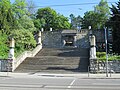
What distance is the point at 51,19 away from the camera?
87.1m

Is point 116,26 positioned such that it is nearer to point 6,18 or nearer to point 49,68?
point 6,18

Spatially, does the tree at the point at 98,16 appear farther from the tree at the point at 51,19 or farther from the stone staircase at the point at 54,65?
the stone staircase at the point at 54,65

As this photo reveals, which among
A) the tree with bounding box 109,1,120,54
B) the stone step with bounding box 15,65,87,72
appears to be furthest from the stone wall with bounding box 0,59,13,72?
the tree with bounding box 109,1,120,54

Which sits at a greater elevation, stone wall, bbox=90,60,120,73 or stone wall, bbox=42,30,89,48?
stone wall, bbox=42,30,89,48

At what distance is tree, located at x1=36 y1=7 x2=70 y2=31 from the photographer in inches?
3305

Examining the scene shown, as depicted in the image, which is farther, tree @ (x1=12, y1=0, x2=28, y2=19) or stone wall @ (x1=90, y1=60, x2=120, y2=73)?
tree @ (x1=12, y1=0, x2=28, y2=19)

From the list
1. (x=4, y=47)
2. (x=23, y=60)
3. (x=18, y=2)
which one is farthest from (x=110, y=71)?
(x=18, y=2)

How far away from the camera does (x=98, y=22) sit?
256 ft

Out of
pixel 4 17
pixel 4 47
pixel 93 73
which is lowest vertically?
pixel 93 73

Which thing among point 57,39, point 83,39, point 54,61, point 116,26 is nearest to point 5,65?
point 54,61

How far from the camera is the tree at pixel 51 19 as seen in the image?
275 ft

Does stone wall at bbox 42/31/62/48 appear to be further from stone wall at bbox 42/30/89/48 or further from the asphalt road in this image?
the asphalt road

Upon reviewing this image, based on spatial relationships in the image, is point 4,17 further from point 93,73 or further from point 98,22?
point 98,22

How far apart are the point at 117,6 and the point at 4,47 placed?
2326 centimetres
